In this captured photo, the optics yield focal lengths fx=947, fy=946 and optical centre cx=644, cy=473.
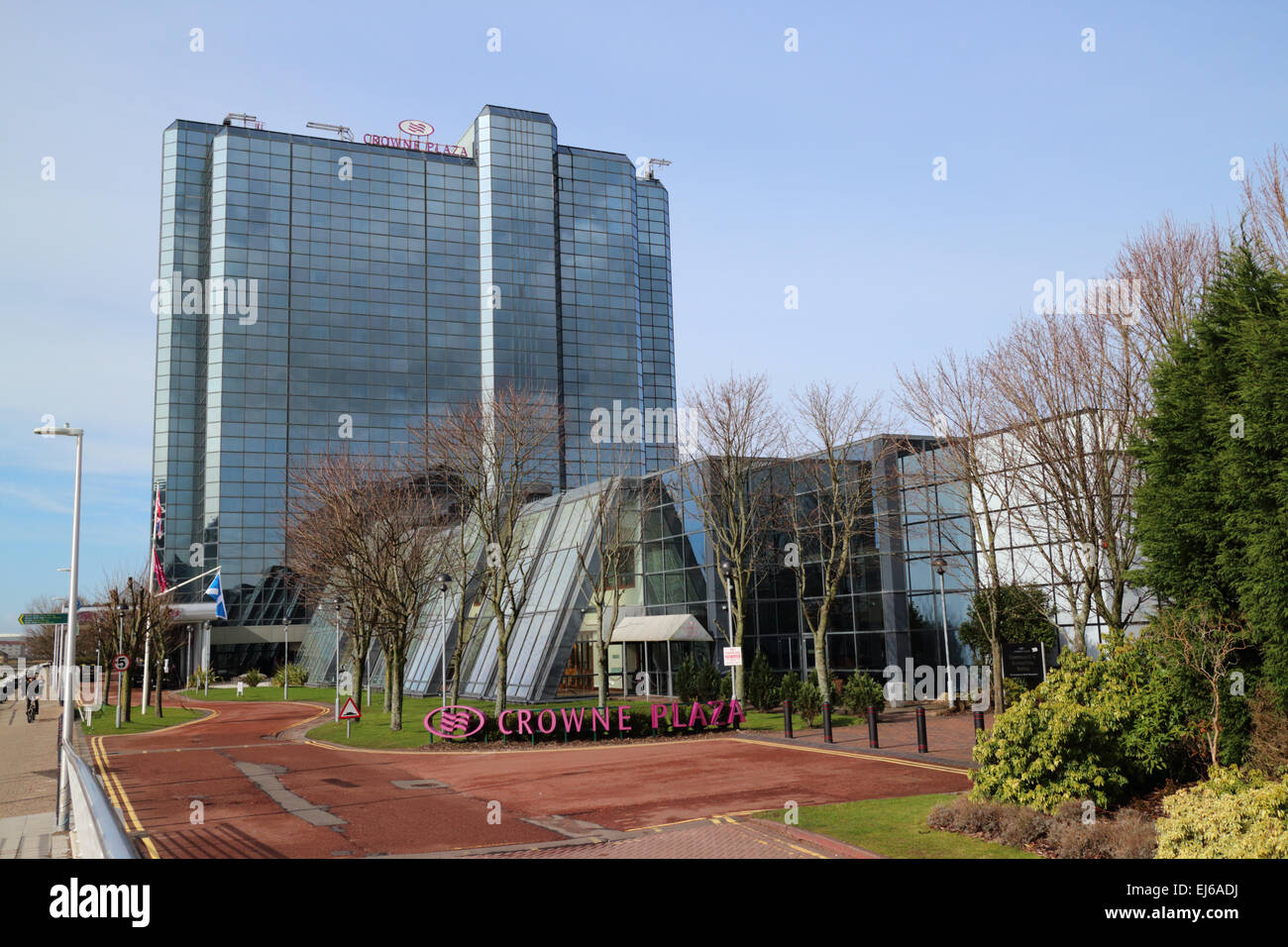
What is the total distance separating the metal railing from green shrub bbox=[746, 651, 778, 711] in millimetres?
24243

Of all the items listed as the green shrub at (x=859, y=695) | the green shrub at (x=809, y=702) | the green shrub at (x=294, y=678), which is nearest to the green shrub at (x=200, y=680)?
the green shrub at (x=294, y=678)

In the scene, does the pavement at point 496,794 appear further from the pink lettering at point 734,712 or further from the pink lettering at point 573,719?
the pink lettering at point 734,712

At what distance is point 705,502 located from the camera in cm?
3797

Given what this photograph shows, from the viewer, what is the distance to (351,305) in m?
111

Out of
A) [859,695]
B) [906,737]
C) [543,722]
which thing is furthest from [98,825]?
[859,695]

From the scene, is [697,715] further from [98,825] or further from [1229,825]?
[98,825]

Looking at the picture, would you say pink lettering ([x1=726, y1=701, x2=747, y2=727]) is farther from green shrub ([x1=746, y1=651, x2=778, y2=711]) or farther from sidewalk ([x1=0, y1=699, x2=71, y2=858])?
sidewalk ([x1=0, y1=699, x2=71, y2=858])

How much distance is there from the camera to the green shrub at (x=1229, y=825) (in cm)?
973

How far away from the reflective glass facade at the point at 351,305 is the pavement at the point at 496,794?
72339 millimetres

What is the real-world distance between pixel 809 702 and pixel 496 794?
15.1 meters

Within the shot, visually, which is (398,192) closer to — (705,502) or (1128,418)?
(705,502)

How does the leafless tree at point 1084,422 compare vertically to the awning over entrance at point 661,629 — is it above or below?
above

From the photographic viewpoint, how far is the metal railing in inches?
276

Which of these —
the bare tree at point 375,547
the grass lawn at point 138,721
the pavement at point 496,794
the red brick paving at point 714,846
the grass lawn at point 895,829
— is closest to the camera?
the grass lawn at point 895,829
